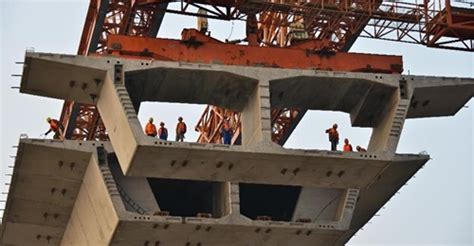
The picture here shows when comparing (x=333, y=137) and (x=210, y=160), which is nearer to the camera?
(x=210, y=160)

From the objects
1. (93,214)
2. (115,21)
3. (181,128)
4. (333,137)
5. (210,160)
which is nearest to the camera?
(210,160)

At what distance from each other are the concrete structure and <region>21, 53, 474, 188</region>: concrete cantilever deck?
0.04m

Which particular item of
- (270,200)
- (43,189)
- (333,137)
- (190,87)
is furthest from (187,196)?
(333,137)

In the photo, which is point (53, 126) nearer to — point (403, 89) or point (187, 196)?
point (187, 196)

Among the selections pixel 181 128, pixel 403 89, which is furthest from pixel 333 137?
pixel 181 128

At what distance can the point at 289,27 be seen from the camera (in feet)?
134

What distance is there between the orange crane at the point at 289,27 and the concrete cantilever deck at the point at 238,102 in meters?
0.94

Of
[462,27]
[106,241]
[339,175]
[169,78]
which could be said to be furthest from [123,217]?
[462,27]

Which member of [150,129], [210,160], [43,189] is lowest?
[43,189]

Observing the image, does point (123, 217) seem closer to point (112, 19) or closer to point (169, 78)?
point (169, 78)

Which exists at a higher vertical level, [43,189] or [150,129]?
[150,129]

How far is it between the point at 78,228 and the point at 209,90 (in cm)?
693

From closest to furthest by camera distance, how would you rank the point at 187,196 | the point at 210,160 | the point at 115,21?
the point at 210,160 < the point at 187,196 < the point at 115,21

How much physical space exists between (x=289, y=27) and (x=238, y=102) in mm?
4306
